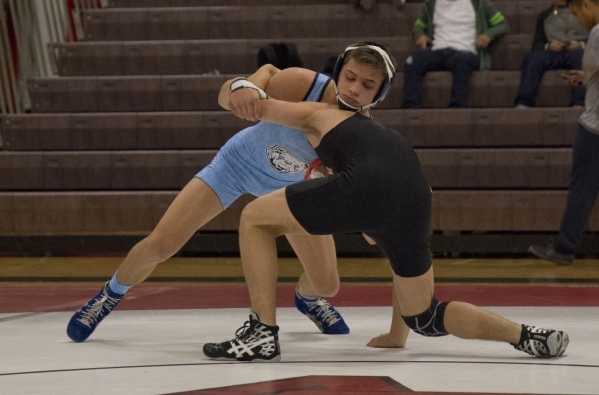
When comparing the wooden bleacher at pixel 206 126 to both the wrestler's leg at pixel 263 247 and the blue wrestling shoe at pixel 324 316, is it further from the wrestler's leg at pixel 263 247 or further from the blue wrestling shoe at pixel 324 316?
the wrestler's leg at pixel 263 247

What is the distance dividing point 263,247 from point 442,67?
4521 mm

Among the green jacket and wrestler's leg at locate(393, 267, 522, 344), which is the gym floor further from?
the green jacket

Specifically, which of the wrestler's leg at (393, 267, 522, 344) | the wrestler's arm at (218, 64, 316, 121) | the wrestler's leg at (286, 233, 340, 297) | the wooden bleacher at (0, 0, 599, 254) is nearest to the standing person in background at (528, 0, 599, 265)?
the wooden bleacher at (0, 0, 599, 254)

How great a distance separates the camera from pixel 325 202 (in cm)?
→ 282

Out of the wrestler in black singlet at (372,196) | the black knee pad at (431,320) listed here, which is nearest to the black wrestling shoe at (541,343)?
the black knee pad at (431,320)

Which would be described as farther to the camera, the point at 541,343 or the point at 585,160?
the point at 585,160

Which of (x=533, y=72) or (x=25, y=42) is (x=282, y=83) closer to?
(x=533, y=72)

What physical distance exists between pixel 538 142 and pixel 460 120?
556mm

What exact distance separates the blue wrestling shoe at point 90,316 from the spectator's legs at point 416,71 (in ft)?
13.1

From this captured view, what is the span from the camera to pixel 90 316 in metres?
3.38

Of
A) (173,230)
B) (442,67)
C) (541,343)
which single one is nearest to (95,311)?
(173,230)

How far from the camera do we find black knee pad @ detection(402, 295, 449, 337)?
292 centimetres

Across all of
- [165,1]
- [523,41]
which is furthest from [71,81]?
[523,41]

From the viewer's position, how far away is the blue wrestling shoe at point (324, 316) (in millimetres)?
3592
